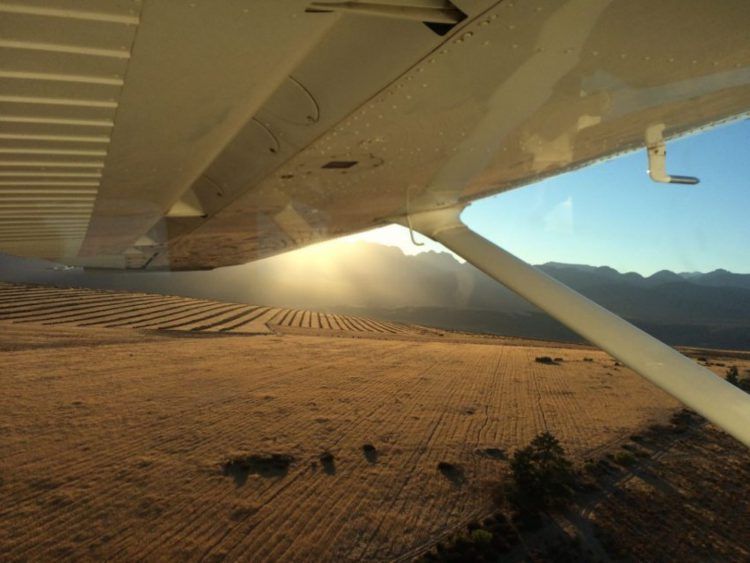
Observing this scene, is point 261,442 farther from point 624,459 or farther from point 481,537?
point 624,459

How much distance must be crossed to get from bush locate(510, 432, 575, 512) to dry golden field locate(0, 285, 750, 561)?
0.68 metres

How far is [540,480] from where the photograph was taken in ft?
27.9

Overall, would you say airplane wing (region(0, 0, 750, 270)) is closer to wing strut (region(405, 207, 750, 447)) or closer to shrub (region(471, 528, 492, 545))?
wing strut (region(405, 207, 750, 447))

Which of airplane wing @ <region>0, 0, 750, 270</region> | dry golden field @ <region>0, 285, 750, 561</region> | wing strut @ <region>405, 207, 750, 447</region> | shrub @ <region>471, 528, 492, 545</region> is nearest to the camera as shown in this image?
airplane wing @ <region>0, 0, 750, 270</region>

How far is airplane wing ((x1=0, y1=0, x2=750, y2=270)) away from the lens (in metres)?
1.30

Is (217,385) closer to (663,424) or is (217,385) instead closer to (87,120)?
(87,120)

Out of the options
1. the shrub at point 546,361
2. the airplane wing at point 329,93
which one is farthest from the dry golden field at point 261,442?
the airplane wing at point 329,93

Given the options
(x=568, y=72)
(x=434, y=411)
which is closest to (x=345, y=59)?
(x=568, y=72)

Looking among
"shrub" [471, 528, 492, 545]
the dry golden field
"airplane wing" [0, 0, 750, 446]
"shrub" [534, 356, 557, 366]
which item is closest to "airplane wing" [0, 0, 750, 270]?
"airplane wing" [0, 0, 750, 446]

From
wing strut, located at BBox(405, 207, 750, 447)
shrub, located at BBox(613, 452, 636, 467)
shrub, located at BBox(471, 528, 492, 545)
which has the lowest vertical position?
shrub, located at BBox(613, 452, 636, 467)

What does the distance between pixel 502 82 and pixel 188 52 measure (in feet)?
4.66

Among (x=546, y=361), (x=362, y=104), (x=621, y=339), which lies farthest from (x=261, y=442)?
(x=546, y=361)

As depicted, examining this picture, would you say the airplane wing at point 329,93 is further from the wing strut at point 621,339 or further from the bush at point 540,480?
the bush at point 540,480

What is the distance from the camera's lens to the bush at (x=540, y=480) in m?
8.34
